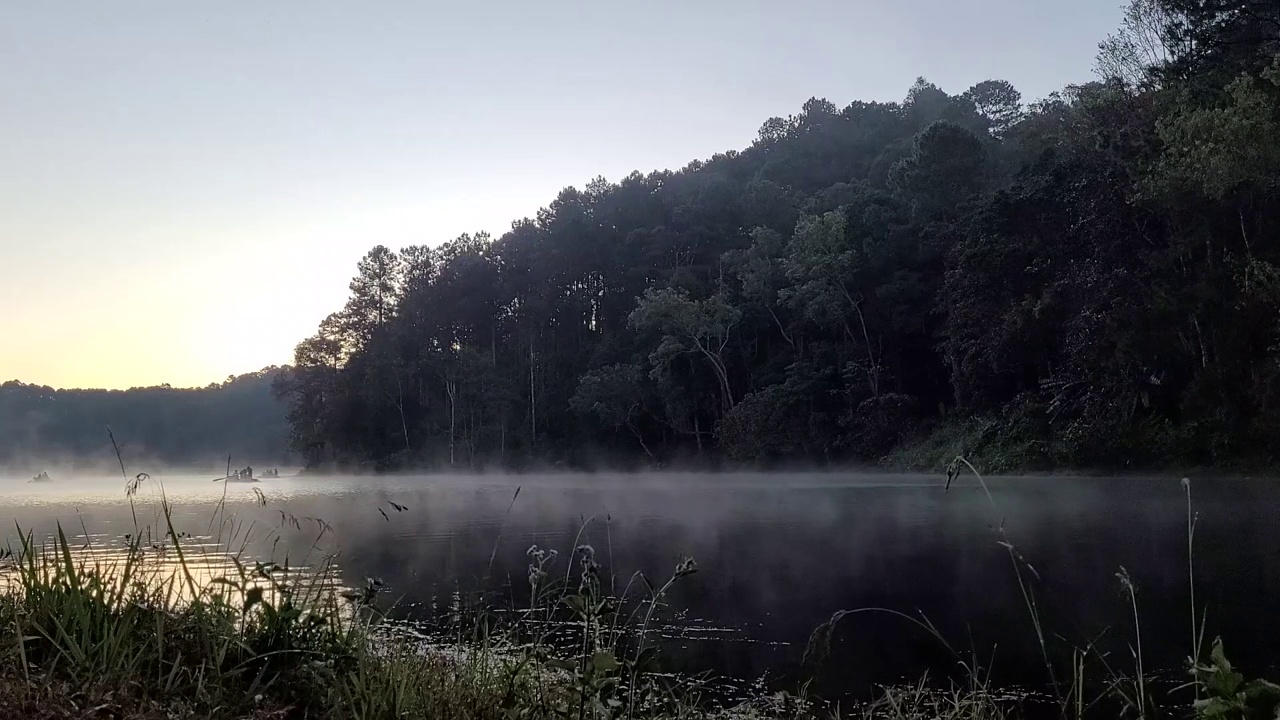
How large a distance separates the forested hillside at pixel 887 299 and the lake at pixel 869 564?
6940 millimetres

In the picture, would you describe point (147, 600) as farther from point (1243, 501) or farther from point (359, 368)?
point (359, 368)

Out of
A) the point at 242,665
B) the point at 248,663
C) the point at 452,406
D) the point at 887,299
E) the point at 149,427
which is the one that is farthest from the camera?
the point at 149,427

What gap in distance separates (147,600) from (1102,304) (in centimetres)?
3042

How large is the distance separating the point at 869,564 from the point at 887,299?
32444 mm

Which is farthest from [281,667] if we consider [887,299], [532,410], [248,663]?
[532,410]

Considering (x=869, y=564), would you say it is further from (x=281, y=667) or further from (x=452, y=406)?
(x=452, y=406)

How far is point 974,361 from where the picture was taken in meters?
35.7

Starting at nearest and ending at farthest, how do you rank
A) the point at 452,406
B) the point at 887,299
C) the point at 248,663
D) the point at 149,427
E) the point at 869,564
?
the point at 248,663, the point at 869,564, the point at 887,299, the point at 452,406, the point at 149,427

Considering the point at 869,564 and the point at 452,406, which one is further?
the point at 452,406

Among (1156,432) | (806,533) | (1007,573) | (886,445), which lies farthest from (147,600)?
(886,445)

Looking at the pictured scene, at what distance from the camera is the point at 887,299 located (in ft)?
138

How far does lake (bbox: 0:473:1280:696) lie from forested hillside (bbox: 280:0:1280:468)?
6940 millimetres

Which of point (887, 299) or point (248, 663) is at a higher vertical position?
point (887, 299)

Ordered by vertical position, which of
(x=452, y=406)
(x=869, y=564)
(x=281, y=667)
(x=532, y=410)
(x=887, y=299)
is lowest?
(x=869, y=564)
